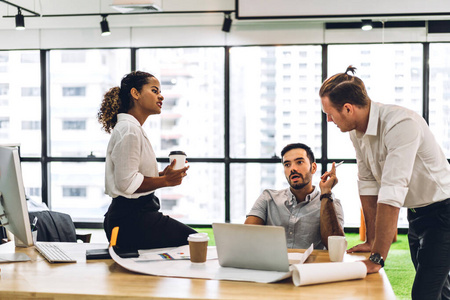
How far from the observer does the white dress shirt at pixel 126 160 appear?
2.31 metres

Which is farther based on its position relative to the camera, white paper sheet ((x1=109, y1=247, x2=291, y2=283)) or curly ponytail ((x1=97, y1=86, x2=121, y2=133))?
curly ponytail ((x1=97, y1=86, x2=121, y2=133))

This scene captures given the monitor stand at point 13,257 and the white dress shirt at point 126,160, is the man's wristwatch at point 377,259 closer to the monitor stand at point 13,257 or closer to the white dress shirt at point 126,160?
the white dress shirt at point 126,160

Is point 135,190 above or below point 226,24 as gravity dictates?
below

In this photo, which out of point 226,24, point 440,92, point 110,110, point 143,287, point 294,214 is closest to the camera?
point 143,287

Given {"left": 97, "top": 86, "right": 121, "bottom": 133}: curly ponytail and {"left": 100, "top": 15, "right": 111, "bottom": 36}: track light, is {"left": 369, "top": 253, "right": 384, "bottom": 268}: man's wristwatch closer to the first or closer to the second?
{"left": 97, "top": 86, "right": 121, "bottom": 133}: curly ponytail

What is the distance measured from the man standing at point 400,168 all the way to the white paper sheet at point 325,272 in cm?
24

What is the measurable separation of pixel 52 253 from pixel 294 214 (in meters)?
1.28

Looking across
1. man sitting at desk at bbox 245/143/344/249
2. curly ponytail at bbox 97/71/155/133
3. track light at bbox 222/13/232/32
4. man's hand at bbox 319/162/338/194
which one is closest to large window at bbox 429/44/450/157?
track light at bbox 222/13/232/32

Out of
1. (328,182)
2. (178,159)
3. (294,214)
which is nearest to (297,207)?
(294,214)

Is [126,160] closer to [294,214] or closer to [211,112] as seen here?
[294,214]

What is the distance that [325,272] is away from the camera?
1.73 metres

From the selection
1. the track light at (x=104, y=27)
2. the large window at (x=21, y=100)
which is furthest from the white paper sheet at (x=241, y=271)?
the large window at (x=21, y=100)

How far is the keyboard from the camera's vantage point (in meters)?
2.04

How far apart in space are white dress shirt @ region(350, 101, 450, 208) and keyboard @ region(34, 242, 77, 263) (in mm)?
1290
